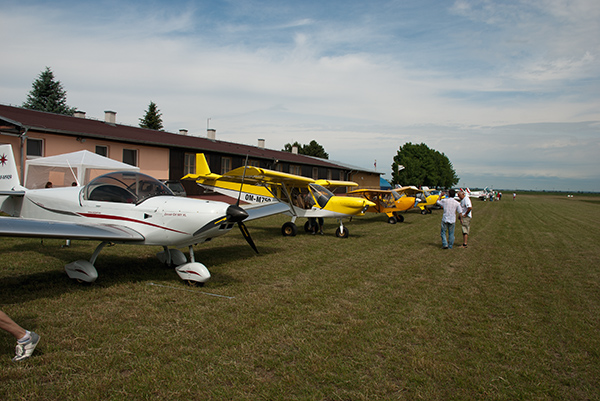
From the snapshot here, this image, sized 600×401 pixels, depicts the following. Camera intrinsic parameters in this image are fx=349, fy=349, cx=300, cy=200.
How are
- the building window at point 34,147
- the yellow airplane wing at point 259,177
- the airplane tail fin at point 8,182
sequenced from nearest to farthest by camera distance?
the airplane tail fin at point 8,182 → the yellow airplane wing at point 259,177 → the building window at point 34,147

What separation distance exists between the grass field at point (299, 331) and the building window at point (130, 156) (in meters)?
10.9

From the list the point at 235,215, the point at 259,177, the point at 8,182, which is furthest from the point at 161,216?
the point at 259,177

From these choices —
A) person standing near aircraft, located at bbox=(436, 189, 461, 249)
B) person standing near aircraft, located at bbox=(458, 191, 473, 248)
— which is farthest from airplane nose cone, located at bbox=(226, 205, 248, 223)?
person standing near aircraft, located at bbox=(458, 191, 473, 248)

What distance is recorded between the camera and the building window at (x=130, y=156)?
59.5ft

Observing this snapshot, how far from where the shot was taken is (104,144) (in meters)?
17.2

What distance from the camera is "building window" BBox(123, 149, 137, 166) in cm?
1812

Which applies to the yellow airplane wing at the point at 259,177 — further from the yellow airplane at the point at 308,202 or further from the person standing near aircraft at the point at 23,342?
the person standing near aircraft at the point at 23,342

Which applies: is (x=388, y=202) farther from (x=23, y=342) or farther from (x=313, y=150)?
(x=313, y=150)

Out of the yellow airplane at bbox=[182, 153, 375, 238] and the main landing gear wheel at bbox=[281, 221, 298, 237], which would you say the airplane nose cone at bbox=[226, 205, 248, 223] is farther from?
the main landing gear wheel at bbox=[281, 221, 298, 237]

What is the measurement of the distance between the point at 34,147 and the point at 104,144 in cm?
292

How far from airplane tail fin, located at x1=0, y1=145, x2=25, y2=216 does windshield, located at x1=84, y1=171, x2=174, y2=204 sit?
226 centimetres

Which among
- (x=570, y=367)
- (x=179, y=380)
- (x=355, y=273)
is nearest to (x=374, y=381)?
(x=179, y=380)

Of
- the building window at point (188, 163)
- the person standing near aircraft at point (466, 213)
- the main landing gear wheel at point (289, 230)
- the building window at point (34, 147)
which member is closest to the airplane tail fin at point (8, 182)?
the main landing gear wheel at point (289, 230)

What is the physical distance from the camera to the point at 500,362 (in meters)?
3.59
